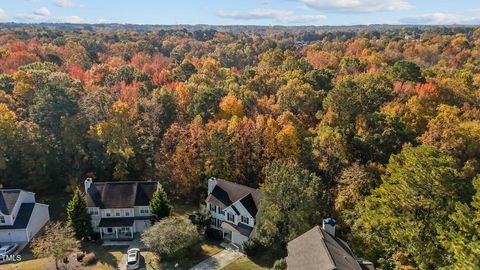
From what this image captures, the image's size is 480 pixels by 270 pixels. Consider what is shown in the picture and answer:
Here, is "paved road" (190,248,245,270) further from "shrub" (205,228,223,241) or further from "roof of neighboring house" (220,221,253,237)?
"shrub" (205,228,223,241)

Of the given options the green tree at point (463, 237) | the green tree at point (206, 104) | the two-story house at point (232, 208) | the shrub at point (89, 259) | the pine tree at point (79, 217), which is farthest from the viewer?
the green tree at point (206, 104)

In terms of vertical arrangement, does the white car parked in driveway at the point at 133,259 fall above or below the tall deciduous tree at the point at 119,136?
below

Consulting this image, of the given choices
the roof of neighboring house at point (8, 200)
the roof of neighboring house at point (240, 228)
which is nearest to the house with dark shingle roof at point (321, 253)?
the roof of neighboring house at point (240, 228)

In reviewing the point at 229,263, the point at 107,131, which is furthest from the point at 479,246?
the point at 107,131

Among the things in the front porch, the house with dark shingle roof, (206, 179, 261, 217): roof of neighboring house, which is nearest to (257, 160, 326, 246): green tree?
the house with dark shingle roof

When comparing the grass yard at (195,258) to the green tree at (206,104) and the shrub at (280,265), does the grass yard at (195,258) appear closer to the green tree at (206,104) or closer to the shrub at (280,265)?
the shrub at (280,265)

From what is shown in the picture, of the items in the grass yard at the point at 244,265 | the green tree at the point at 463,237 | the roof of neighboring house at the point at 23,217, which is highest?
the green tree at the point at 463,237

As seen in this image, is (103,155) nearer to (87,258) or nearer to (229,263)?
(87,258)
